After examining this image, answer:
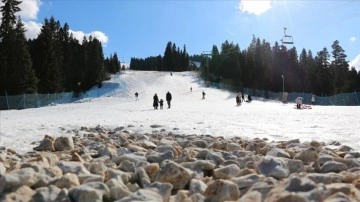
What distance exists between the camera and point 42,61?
2569 inches

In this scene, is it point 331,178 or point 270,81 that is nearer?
point 331,178

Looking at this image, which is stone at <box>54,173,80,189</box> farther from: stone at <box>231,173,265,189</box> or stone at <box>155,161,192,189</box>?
stone at <box>231,173,265,189</box>

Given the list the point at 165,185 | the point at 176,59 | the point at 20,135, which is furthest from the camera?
the point at 176,59

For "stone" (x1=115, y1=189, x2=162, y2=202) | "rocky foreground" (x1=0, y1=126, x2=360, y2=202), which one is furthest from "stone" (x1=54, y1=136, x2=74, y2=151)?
"stone" (x1=115, y1=189, x2=162, y2=202)

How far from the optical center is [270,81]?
10288 cm

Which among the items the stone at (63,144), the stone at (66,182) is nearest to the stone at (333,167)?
the stone at (66,182)

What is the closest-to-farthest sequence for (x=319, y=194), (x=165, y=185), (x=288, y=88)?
(x=319, y=194), (x=165, y=185), (x=288, y=88)

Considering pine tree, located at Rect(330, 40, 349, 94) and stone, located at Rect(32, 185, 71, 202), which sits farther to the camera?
pine tree, located at Rect(330, 40, 349, 94)

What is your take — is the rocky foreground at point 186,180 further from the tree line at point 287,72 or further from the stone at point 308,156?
the tree line at point 287,72

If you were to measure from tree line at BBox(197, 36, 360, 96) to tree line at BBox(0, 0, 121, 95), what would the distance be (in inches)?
1163

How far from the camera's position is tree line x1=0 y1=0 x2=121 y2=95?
176 feet

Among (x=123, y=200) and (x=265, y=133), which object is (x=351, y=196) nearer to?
(x=123, y=200)

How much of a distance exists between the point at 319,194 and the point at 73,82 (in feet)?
289

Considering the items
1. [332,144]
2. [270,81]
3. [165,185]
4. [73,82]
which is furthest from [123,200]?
[270,81]
